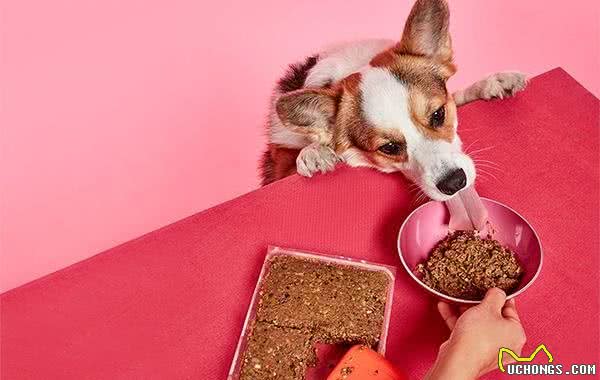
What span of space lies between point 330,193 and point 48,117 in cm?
148

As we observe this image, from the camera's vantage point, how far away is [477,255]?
109 cm

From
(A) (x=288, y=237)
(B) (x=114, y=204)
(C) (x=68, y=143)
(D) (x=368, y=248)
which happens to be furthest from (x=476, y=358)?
(C) (x=68, y=143)

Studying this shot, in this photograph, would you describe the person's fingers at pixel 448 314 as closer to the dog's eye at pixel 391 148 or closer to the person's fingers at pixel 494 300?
the person's fingers at pixel 494 300

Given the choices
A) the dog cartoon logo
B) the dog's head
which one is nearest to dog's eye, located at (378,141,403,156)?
the dog's head

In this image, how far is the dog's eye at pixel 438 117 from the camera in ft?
4.14

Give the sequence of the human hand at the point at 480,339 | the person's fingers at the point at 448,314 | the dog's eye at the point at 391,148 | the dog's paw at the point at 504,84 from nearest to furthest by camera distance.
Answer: the human hand at the point at 480,339
the person's fingers at the point at 448,314
the dog's eye at the point at 391,148
the dog's paw at the point at 504,84

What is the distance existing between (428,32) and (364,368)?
0.77 meters

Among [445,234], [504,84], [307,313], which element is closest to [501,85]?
[504,84]

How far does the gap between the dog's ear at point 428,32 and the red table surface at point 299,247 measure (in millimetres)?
179

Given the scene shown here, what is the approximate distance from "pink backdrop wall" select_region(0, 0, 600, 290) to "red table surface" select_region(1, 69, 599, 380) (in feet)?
3.25

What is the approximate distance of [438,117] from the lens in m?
1.27

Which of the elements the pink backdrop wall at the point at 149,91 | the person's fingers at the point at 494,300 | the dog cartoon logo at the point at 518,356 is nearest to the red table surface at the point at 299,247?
the dog cartoon logo at the point at 518,356

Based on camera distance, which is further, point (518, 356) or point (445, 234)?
point (445, 234)

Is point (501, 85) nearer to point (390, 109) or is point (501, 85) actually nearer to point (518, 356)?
point (390, 109)
